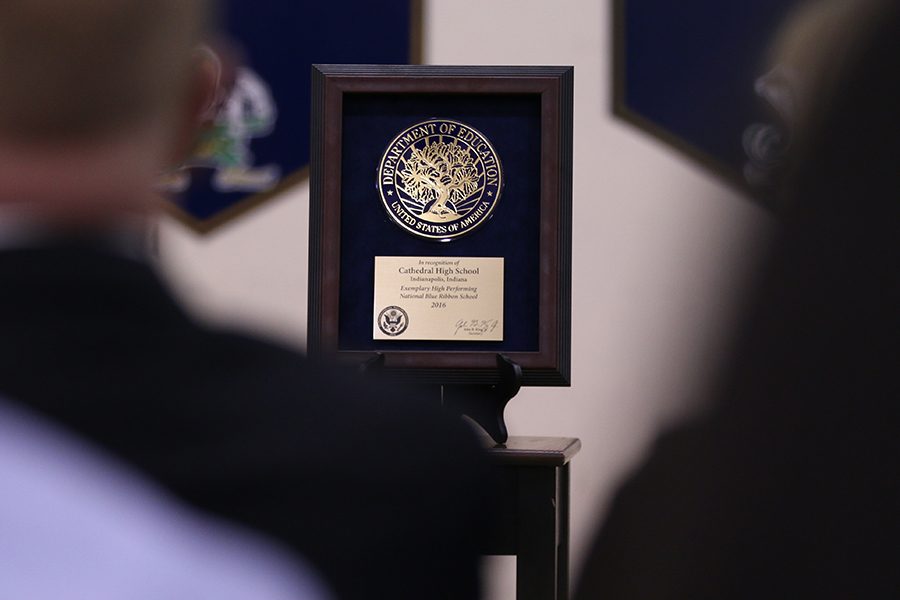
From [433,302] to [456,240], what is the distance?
0.30 ft

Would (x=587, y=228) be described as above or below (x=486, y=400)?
above

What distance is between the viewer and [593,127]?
222cm

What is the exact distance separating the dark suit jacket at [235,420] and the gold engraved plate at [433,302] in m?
1.06

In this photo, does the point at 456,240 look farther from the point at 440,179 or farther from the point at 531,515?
the point at 531,515

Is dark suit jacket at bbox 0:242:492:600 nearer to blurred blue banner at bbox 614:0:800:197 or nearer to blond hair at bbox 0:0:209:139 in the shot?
blond hair at bbox 0:0:209:139

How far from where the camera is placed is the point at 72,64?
14.3 inches

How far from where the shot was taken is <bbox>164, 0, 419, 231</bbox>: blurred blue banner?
225cm

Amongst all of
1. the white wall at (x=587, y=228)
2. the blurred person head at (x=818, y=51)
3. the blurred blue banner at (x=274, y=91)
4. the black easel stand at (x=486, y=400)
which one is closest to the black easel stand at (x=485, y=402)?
the black easel stand at (x=486, y=400)

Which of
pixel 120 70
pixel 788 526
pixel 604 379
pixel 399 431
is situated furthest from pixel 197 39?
pixel 604 379

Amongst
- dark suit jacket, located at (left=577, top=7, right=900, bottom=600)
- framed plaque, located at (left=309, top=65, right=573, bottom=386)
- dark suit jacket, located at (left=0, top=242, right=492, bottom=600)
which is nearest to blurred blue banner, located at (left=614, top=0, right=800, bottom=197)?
framed plaque, located at (left=309, top=65, right=573, bottom=386)

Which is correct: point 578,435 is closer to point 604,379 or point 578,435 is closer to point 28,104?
point 604,379

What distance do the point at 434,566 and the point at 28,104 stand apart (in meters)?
0.21

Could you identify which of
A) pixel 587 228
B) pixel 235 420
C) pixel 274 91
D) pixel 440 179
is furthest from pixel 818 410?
pixel 274 91
